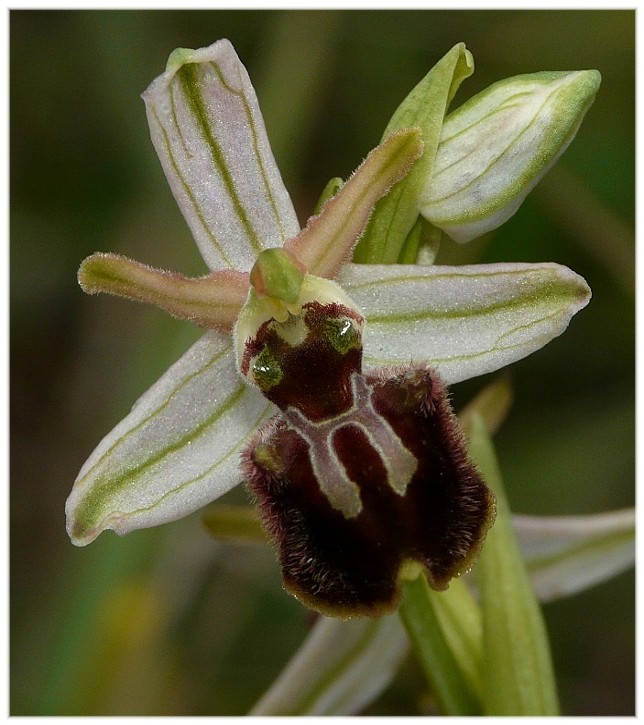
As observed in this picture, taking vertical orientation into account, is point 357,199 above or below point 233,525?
above

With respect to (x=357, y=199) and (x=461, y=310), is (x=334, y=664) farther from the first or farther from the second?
(x=357, y=199)

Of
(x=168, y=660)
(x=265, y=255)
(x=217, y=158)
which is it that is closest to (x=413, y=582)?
(x=265, y=255)

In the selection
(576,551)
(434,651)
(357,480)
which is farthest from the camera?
(576,551)

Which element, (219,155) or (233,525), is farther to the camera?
(233,525)

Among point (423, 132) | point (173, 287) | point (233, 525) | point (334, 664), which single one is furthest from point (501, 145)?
point (334, 664)

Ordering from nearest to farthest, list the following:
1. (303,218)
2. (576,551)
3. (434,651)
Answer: (434,651) < (576,551) < (303,218)

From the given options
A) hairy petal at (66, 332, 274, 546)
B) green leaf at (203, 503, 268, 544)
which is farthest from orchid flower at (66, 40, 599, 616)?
green leaf at (203, 503, 268, 544)

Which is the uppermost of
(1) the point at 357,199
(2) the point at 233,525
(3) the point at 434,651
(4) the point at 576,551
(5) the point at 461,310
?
(1) the point at 357,199

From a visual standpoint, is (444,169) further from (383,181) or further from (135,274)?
(135,274)
